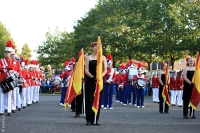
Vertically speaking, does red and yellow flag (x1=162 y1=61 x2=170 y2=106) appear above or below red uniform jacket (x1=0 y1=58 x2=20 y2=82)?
below

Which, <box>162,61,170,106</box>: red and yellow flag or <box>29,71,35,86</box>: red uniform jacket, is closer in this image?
<box>162,61,170,106</box>: red and yellow flag

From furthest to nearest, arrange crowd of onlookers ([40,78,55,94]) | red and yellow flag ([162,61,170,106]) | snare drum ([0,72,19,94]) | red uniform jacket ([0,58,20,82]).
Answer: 1. crowd of onlookers ([40,78,55,94])
2. red and yellow flag ([162,61,170,106])
3. red uniform jacket ([0,58,20,82])
4. snare drum ([0,72,19,94])

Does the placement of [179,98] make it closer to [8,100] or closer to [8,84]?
[8,100]

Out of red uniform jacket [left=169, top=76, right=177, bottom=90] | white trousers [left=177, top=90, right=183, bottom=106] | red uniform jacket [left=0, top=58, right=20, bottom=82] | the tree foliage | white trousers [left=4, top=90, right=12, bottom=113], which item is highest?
the tree foliage

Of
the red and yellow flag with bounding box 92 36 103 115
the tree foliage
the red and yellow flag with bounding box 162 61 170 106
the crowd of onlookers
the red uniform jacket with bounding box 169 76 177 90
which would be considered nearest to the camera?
the red and yellow flag with bounding box 92 36 103 115

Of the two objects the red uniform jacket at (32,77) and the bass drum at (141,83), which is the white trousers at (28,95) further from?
the bass drum at (141,83)

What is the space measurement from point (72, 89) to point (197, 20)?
37.0 m

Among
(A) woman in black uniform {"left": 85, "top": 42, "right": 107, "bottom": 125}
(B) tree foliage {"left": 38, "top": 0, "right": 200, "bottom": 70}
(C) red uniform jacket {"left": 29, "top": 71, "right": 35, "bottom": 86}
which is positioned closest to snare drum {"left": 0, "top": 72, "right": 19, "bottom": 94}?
(A) woman in black uniform {"left": 85, "top": 42, "right": 107, "bottom": 125}

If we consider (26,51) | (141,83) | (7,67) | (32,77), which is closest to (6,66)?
(7,67)

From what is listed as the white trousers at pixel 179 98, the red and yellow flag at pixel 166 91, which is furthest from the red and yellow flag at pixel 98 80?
the white trousers at pixel 179 98

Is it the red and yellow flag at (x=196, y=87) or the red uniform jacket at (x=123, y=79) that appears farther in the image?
the red uniform jacket at (x=123, y=79)

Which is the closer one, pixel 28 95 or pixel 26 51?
pixel 28 95

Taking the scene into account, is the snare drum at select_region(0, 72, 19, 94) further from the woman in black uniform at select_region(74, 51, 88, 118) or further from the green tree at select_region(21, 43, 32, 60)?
the green tree at select_region(21, 43, 32, 60)

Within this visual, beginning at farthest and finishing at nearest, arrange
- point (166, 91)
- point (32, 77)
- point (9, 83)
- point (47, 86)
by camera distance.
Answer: point (47, 86), point (32, 77), point (166, 91), point (9, 83)
